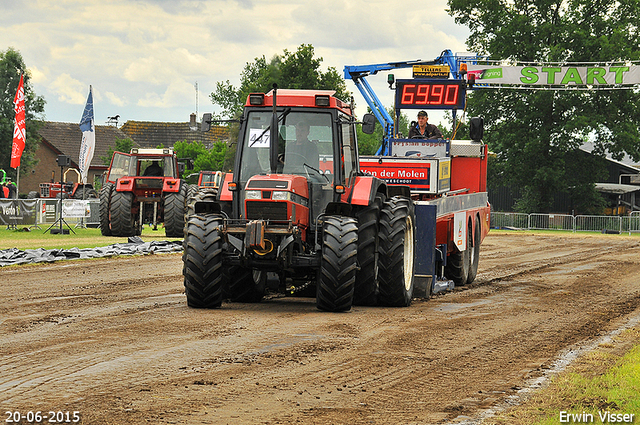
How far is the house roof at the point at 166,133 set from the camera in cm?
6775

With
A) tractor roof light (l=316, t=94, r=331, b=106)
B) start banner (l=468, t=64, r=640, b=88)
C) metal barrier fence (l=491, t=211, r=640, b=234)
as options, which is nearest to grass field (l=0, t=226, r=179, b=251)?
tractor roof light (l=316, t=94, r=331, b=106)

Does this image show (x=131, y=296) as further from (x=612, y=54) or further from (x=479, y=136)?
(x=612, y=54)

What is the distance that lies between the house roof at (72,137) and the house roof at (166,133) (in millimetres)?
956

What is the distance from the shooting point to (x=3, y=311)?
10.0 meters

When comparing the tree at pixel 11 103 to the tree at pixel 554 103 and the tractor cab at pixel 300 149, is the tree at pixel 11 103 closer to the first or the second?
the tree at pixel 554 103

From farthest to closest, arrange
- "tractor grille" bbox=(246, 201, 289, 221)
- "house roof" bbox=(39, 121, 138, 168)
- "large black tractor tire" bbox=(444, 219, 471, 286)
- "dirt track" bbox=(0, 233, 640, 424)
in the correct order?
"house roof" bbox=(39, 121, 138, 168) < "large black tractor tire" bbox=(444, 219, 471, 286) < "tractor grille" bbox=(246, 201, 289, 221) < "dirt track" bbox=(0, 233, 640, 424)

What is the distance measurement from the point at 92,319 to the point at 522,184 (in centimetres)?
4350

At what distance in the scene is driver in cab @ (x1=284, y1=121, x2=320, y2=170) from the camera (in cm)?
1041

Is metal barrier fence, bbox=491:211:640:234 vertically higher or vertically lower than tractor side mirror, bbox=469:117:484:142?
lower

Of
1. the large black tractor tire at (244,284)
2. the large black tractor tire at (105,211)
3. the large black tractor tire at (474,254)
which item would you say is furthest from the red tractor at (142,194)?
the large black tractor tire at (244,284)

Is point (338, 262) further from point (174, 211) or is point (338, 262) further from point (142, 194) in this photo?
point (142, 194)

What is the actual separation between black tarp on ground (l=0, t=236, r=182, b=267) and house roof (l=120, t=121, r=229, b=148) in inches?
1812

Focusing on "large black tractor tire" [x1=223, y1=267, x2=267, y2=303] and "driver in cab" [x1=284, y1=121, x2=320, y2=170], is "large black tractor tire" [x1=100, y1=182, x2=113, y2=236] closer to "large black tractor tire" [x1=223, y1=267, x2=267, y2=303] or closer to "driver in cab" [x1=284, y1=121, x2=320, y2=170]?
"large black tractor tire" [x1=223, y1=267, x2=267, y2=303]

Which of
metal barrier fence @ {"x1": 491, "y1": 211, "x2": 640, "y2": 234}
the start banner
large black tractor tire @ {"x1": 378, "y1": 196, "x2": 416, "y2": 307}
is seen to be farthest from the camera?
metal barrier fence @ {"x1": 491, "y1": 211, "x2": 640, "y2": 234}
